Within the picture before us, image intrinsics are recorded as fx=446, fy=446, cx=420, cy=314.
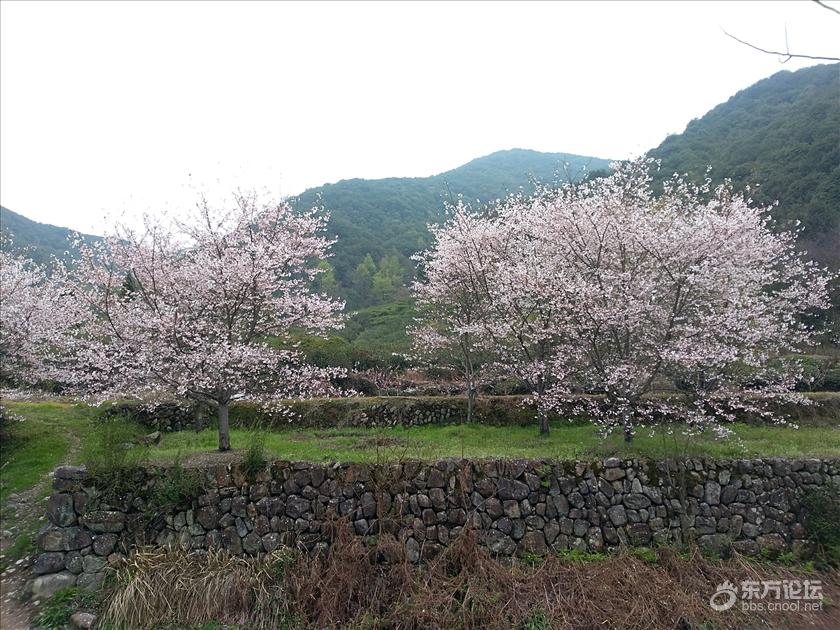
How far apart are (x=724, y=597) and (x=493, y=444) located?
4460 mm

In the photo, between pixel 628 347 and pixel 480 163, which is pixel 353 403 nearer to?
pixel 628 347

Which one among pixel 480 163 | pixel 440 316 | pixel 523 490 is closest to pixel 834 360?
pixel 440 316

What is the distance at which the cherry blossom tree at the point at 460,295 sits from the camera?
11.5 m

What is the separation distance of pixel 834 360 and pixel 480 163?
6549 centimetres

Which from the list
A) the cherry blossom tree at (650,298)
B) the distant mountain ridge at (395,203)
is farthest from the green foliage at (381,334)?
the cherry blossom tree at (650,298)

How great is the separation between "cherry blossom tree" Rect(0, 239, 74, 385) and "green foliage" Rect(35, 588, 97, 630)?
6.18m

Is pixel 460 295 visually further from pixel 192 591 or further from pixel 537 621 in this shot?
pixel 192 591

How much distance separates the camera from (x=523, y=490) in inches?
286

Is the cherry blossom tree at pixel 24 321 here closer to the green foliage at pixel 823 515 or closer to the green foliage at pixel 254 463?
the green foliage at pixel 254 463

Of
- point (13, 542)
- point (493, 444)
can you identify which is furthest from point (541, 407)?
point (13, 542)

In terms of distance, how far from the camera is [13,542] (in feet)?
23.1

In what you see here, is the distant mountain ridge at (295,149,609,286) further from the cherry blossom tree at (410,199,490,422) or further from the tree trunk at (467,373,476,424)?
the tree trunk at (467,373,476,424)

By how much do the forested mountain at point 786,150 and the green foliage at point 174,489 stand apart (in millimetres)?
17019

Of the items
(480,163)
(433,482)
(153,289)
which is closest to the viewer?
(433,482)
